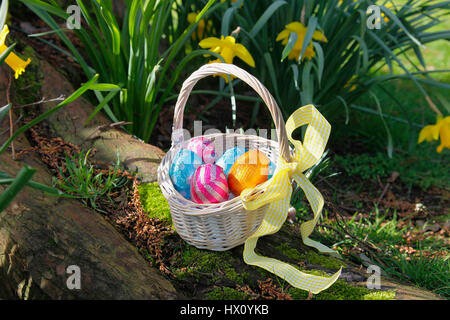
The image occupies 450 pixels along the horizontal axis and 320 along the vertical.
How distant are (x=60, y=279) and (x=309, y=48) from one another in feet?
4.64

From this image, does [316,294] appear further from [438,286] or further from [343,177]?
[343,177]

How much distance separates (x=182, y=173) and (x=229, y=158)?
183 mm

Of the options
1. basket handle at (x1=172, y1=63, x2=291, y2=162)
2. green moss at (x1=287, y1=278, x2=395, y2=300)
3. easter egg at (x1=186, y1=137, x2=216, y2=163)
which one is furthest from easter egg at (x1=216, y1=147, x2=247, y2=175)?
green moss at (x1=287, y1=278, x2=395, y2=300)

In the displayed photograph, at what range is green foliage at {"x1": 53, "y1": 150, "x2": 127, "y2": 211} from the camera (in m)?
1.46

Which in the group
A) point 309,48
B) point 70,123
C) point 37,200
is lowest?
point 37,200

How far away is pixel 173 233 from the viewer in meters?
1.48

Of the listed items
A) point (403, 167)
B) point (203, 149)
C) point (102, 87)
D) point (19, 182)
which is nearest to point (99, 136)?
point (102, 87)

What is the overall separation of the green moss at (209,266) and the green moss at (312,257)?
7.5 inches

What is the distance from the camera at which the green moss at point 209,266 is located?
133 cm

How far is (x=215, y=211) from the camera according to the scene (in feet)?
3.96

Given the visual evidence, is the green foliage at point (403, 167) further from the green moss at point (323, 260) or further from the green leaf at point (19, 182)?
the green leaf at point (19, 182)

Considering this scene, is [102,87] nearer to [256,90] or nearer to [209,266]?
[256,90]

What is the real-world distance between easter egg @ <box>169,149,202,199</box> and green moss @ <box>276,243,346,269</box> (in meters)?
0.39

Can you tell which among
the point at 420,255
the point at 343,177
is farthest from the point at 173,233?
the point at 343,177
